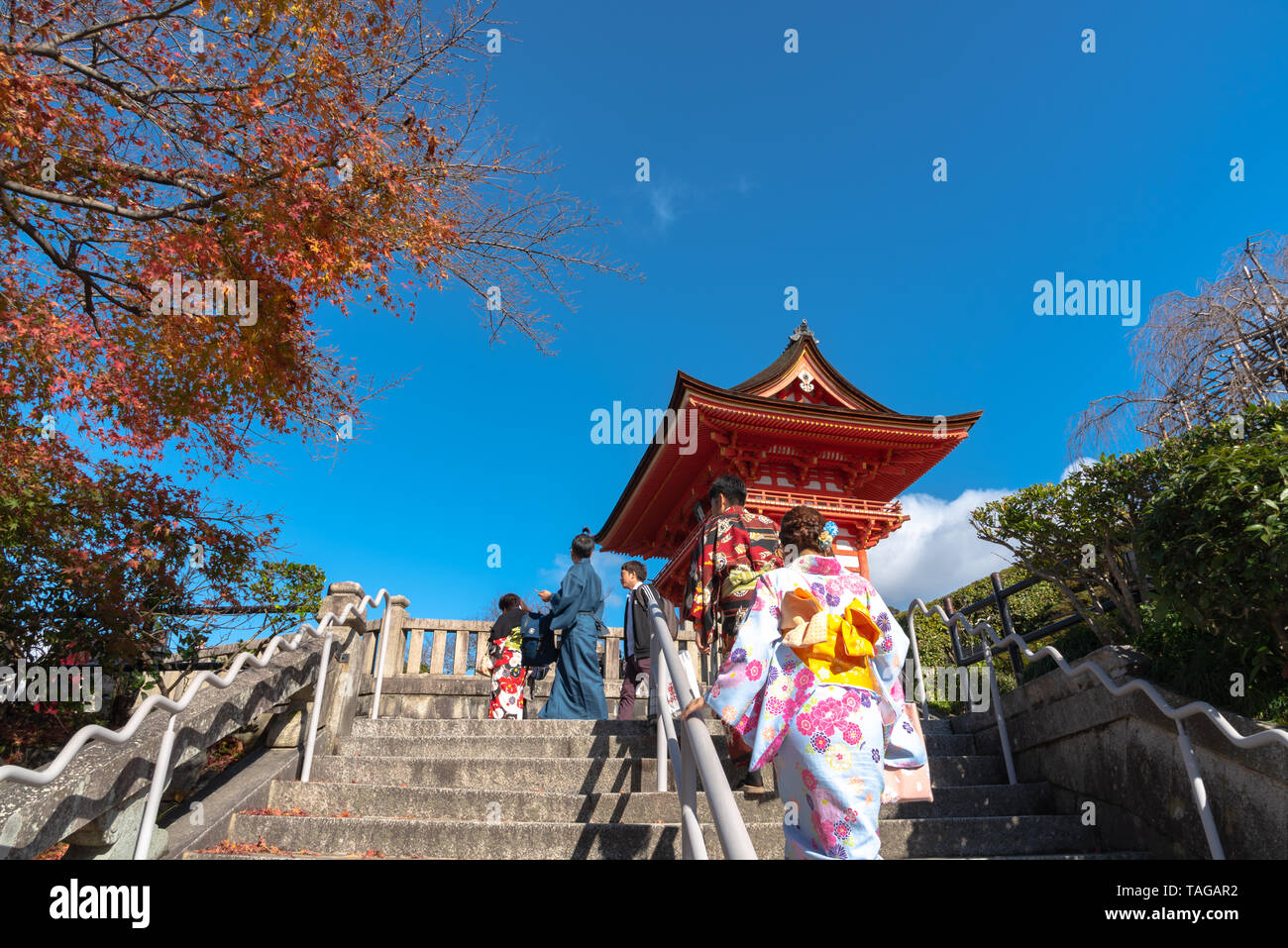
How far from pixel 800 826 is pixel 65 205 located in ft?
19.0

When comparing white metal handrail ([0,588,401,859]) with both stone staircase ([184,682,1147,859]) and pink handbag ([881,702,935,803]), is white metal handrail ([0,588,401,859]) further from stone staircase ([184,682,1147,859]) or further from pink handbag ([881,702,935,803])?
pink handbag ([881,702,935,803])

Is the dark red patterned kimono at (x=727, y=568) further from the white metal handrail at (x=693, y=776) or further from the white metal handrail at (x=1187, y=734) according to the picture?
the white metal handrail at (x=1187, y=734)

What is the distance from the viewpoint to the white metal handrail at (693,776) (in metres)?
1.94

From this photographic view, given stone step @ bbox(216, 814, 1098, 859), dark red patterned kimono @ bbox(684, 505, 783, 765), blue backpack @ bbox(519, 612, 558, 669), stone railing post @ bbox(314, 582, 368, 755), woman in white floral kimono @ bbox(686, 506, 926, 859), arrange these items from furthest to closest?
1. blue backpack @ bbox(519, 612, 558, 669)
2. stone railing post @ bbox(314, 582, 368, 755)
3. dark red patterned kimono @ bbox(684, 505, 783, 765)
4. stone step @ bbox(216, 814, 1098, 859)
5. woman in white floral kimono @ bbox(686, 506, 926, 859)

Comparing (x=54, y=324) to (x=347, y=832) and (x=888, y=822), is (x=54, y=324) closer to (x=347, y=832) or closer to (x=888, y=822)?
(x=347, y=832)

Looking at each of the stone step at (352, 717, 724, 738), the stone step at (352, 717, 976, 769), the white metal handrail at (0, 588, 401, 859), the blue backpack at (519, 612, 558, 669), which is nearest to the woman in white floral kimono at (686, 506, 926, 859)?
the white metal handrail at (0, 588, 401, 859)

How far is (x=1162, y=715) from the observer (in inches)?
133

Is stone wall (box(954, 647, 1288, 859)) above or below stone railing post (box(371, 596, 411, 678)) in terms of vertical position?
below

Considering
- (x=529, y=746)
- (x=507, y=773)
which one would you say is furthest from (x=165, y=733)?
(x=529, y=746)

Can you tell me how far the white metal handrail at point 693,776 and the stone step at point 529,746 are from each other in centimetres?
59

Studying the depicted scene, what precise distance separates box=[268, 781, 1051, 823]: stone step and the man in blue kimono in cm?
171

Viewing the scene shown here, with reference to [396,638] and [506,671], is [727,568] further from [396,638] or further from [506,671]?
[396,638]

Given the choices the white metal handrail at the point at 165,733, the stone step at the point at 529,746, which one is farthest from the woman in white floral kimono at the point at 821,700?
the white metal handrail at the point at 165,733

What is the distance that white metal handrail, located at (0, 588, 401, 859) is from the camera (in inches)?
95.3
